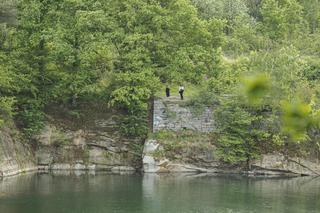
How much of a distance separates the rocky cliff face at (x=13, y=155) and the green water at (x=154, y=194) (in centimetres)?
104

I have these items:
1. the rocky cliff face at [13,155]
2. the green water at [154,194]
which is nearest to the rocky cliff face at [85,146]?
the rocky cliff face at [13,155]

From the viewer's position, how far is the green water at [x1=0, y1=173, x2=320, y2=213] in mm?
23875

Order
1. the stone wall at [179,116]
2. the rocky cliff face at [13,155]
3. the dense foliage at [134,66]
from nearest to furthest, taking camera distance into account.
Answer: the rocky cliff face at [13,155]
the dense foliage at [134,66]
the stone wall at [179,116]

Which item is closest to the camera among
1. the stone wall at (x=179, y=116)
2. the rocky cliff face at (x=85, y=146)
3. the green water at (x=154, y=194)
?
the green water at (x=154, y=194)

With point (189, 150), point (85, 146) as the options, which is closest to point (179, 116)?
point (189, 150)

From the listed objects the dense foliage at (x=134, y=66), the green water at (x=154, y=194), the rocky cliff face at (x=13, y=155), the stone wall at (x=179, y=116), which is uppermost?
the dense foliage at (x=134, y=66)

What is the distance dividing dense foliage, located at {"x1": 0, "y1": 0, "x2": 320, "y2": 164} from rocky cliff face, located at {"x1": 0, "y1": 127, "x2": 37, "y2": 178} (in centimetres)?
104

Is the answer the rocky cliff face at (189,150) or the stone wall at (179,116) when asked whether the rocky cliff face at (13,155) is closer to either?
the rocky cliff face at (189,150)

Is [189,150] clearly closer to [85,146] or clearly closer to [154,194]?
[85,146]

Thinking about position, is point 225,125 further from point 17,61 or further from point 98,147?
point 17,61

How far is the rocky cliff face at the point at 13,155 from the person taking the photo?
3178 cm

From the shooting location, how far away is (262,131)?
36.1 m

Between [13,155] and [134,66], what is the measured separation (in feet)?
30.6

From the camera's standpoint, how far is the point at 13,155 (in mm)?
32906
